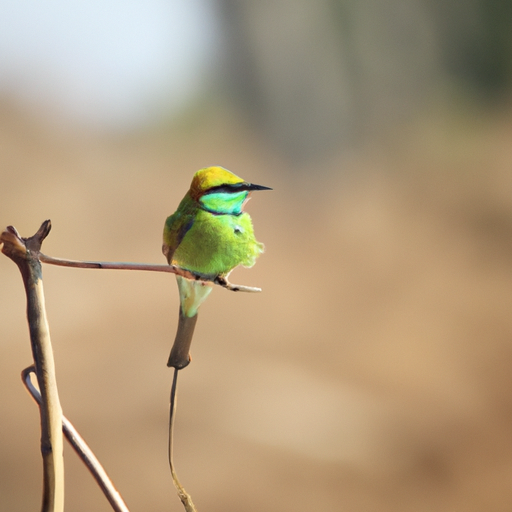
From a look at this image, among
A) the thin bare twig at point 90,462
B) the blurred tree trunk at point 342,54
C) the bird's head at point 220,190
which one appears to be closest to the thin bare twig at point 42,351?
the thin bare twig at point 90,462

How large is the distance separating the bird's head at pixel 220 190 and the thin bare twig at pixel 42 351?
0.49 ft

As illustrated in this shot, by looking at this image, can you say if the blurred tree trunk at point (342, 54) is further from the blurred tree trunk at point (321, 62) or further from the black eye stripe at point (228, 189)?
the black eye stripe at point (228, 189)

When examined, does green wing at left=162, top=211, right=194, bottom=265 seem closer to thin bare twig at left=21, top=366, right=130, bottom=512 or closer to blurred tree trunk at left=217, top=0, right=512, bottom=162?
thin bare twig at left=21, top=366, right=130, bottom=512

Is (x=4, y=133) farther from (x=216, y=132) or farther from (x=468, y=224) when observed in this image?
(x=468, y=224)

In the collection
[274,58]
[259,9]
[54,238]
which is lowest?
[54,238]

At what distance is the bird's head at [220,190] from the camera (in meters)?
0.34

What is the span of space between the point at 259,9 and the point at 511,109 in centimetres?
142

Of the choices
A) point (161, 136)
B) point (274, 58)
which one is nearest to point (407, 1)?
point (274, 58)

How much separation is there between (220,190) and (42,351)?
0.18 meters

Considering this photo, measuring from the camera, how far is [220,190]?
351 mm

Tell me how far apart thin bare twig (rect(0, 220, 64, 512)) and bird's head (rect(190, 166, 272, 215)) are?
150mm

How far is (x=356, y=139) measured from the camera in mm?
2787

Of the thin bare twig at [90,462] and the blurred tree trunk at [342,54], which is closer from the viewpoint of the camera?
the thin bare twig at [90,462]

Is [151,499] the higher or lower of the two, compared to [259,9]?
lower
